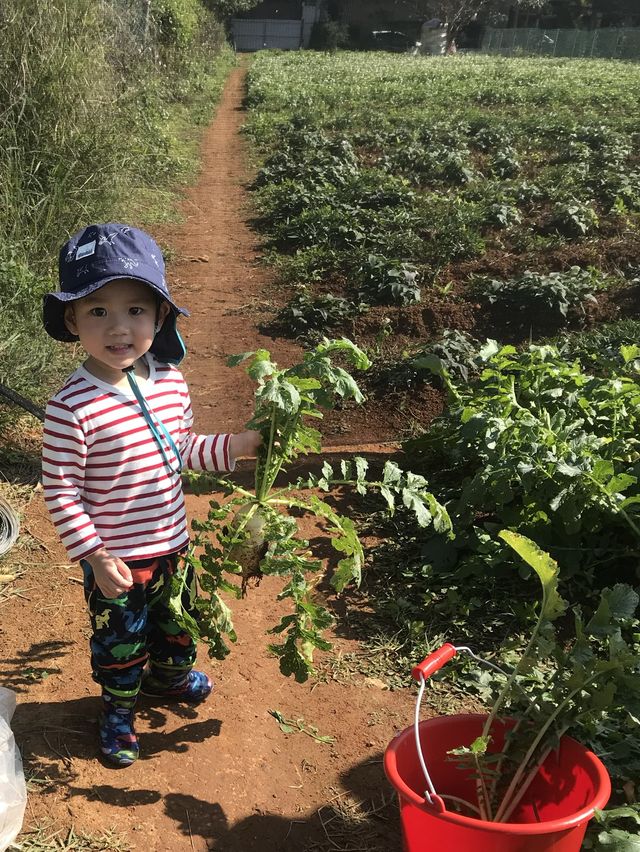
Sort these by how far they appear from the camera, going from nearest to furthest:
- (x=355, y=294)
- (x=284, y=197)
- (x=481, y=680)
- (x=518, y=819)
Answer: (x=518, y=819)
(x=481, y=680)
(x=355, y=294)
(x=284, y=197)

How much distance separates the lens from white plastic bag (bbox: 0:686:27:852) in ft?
7.84

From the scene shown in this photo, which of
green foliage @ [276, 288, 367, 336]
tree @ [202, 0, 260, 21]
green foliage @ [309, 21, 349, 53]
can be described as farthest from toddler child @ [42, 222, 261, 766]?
green foliage @ [309, 21, 349, 53]

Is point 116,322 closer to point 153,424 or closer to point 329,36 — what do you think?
point 153,424

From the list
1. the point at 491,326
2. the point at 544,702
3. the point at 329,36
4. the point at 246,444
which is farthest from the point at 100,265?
the point at 329,36

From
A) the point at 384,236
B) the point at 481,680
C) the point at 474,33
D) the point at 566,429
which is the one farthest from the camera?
the point at 474,33

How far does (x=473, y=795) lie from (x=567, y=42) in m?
53.8

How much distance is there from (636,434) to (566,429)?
0.46 m

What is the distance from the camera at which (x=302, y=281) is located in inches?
318

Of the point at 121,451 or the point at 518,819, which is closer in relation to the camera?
the point at 518,819

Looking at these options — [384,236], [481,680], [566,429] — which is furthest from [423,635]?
[384,236]

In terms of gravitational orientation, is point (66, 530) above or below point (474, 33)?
Answer: below

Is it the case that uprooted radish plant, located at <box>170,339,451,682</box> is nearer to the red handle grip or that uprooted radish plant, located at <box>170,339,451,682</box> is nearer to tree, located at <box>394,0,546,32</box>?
the red handle grip

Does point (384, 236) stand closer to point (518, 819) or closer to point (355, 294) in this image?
point (355, 294)

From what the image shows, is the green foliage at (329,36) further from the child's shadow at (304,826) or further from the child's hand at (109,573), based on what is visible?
the child's shadow at (304,826)
